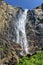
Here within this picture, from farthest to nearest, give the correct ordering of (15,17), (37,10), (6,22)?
(37,10), (15,17), (6,22)

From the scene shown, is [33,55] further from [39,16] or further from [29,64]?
[39,16]

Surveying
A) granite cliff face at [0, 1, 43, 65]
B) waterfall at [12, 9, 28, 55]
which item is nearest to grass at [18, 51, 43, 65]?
granite cliff face at [0, 1, 43, 65]

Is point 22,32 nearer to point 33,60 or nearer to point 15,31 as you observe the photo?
point 15,31

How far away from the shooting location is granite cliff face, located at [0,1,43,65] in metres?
21.0

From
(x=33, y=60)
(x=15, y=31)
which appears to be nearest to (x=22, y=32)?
(x=15, y=31)

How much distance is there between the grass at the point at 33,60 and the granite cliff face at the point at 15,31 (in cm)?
Answer: 91

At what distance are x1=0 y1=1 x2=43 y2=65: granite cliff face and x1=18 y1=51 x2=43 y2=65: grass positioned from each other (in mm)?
909

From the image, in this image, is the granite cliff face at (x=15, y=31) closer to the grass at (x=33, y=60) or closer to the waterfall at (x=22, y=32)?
the waterfall at (x=22, y=32)

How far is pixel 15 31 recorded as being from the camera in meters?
26.8

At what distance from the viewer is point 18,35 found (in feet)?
87.0

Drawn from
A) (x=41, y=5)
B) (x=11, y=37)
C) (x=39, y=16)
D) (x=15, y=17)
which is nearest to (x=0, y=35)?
(x=11, y=37)

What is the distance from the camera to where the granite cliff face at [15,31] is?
68.8 ft

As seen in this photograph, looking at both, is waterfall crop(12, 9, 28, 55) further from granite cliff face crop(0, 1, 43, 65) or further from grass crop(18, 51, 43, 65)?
grass crop(18, 51, 43, 65)

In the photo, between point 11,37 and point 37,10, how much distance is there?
7.60 metres
